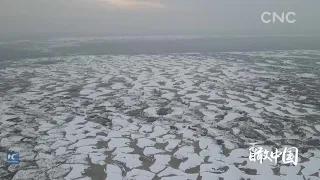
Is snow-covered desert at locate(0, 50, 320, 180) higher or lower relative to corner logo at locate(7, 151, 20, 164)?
higher

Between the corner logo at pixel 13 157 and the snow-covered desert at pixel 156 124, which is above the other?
the snow-covered desert at pixel 156 124

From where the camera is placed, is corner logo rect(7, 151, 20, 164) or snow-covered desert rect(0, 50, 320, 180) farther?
corner logo rect(7, 151, 20, 164)

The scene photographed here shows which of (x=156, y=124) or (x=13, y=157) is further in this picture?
(x=156, y=124)

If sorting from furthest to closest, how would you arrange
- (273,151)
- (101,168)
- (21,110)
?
(21,110)
(273,151)
(101,168)

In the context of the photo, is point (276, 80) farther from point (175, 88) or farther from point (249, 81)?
point (175, 88)

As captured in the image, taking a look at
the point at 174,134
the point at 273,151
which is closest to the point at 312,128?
the point at 273,151

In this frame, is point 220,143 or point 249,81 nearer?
point 220,143

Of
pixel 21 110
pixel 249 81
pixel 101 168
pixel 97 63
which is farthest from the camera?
pixel 97 63

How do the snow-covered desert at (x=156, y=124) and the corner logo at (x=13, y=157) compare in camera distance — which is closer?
the snow-covered desert at (x=156, y=124)
